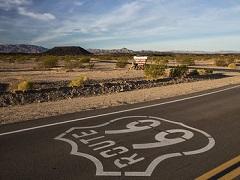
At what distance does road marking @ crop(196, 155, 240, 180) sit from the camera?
5.04m

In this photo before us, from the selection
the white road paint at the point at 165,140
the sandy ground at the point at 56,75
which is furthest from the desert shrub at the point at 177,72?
the white road paint at the point at 165,140

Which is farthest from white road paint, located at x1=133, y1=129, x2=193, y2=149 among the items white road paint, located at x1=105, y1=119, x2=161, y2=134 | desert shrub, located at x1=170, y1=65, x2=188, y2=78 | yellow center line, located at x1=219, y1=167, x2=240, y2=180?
desert shrub, located at x1=170, y1=65, x2=188, y2=78

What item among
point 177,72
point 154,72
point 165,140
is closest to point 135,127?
point 165,140

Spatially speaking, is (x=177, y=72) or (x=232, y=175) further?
(x=177, y=72)

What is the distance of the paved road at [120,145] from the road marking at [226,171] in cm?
13

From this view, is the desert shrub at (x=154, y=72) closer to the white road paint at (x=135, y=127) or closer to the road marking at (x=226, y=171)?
the white road paint at (x=135, y=127)

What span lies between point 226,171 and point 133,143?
2.12 meters

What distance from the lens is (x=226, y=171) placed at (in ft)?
17.3

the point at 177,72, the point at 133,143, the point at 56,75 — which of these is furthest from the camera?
the point at 56,75

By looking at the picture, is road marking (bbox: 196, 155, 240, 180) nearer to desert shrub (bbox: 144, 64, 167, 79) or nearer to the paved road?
the paved road

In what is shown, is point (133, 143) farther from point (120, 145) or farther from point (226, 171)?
point (226, 171)

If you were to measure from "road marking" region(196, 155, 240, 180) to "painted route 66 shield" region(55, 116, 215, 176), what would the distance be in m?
0.75

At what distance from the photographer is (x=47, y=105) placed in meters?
12.4

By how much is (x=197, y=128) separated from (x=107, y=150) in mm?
2902
